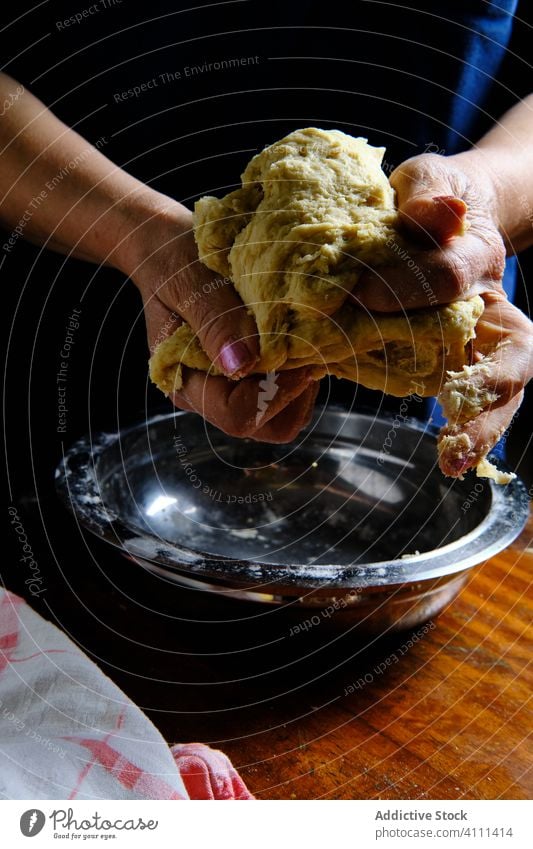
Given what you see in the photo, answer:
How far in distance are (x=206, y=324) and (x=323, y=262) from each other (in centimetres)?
12

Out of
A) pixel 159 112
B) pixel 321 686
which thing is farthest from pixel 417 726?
pixel 159 112

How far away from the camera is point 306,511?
957 mm

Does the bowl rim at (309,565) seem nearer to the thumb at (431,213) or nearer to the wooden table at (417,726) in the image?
the wooden table at (417,726)

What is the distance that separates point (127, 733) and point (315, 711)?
176 millimetres

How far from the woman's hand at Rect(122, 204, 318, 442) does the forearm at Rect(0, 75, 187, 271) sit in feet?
0.09

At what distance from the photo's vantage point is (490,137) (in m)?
0.91

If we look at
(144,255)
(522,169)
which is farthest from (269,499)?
(522,169)

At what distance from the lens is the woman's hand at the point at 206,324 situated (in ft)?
2.08

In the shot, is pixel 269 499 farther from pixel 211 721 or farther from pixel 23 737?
pixel 23 737

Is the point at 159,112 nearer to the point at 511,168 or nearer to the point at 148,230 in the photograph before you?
the point at 148,230

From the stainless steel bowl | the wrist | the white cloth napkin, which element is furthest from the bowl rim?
the wrist
